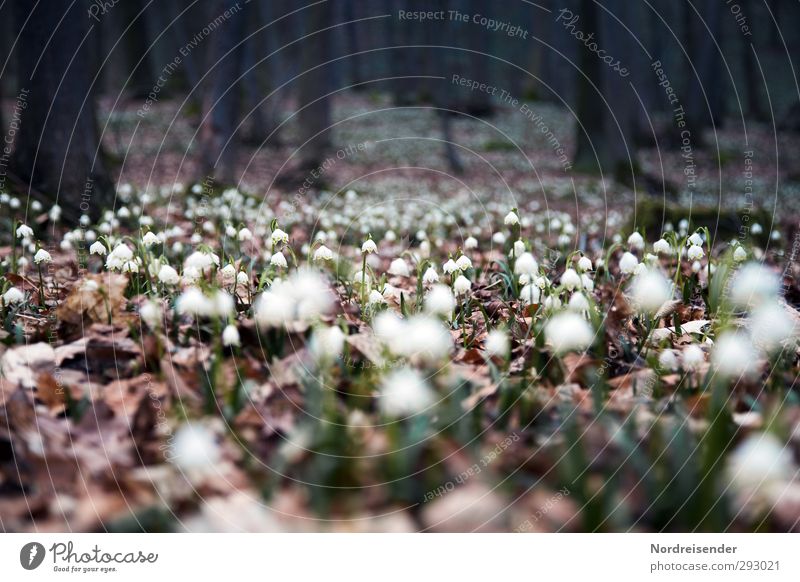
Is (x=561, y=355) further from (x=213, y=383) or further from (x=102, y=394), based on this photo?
(x=102, y=394)

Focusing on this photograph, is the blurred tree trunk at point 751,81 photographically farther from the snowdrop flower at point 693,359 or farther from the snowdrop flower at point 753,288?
the snowdrop flower at point 693,359

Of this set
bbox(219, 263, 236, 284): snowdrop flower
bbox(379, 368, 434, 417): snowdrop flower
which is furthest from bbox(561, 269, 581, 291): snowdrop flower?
bbox(219, 263, 236, 284): snowdrop flower

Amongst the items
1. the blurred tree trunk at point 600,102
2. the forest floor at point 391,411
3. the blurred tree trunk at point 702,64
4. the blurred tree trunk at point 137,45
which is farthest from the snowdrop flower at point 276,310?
the blurred tree trunk at point 137,45

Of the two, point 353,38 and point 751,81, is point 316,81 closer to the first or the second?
point 353,38

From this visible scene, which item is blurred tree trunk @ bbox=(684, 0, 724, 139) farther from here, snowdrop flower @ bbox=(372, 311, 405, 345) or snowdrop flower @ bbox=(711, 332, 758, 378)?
snowdrop flower @ bbox=(372, 311, 405, 345)
